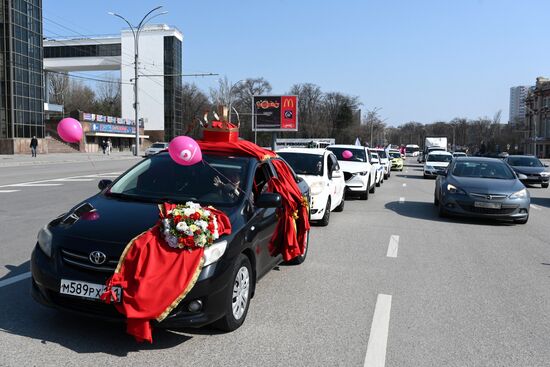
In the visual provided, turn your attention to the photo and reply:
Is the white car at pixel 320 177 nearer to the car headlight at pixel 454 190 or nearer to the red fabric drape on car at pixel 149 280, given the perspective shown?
the car headlight at pixel 454 190

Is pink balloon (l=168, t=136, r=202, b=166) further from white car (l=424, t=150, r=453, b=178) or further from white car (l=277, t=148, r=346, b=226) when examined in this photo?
white car (l=424, t=150, r=453, b=178)

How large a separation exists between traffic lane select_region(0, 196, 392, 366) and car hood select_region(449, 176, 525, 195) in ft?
19.7

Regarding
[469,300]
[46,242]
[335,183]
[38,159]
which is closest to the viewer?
[46,242]

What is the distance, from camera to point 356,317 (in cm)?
496

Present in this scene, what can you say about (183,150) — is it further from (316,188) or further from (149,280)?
(316,188)

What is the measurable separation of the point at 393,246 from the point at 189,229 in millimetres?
5279

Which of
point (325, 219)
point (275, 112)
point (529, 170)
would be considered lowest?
point (325, 219)

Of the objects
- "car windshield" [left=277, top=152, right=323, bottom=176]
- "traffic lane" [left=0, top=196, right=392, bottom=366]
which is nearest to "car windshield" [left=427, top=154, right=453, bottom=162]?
"car windshield" [left=277, top=152, right=323, bottom=176]

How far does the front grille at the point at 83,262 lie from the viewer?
12.9 ft

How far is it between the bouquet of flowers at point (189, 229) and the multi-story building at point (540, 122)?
101 metres

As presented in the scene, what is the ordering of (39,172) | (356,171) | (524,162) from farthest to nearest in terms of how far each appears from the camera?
1. (524,162)
2. (39,172)
3. (356,171)

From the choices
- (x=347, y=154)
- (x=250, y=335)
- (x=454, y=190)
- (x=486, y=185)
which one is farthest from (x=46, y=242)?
(x=347, y=154)

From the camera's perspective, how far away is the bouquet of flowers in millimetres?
4047

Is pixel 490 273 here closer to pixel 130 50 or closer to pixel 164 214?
pixel 164 214
